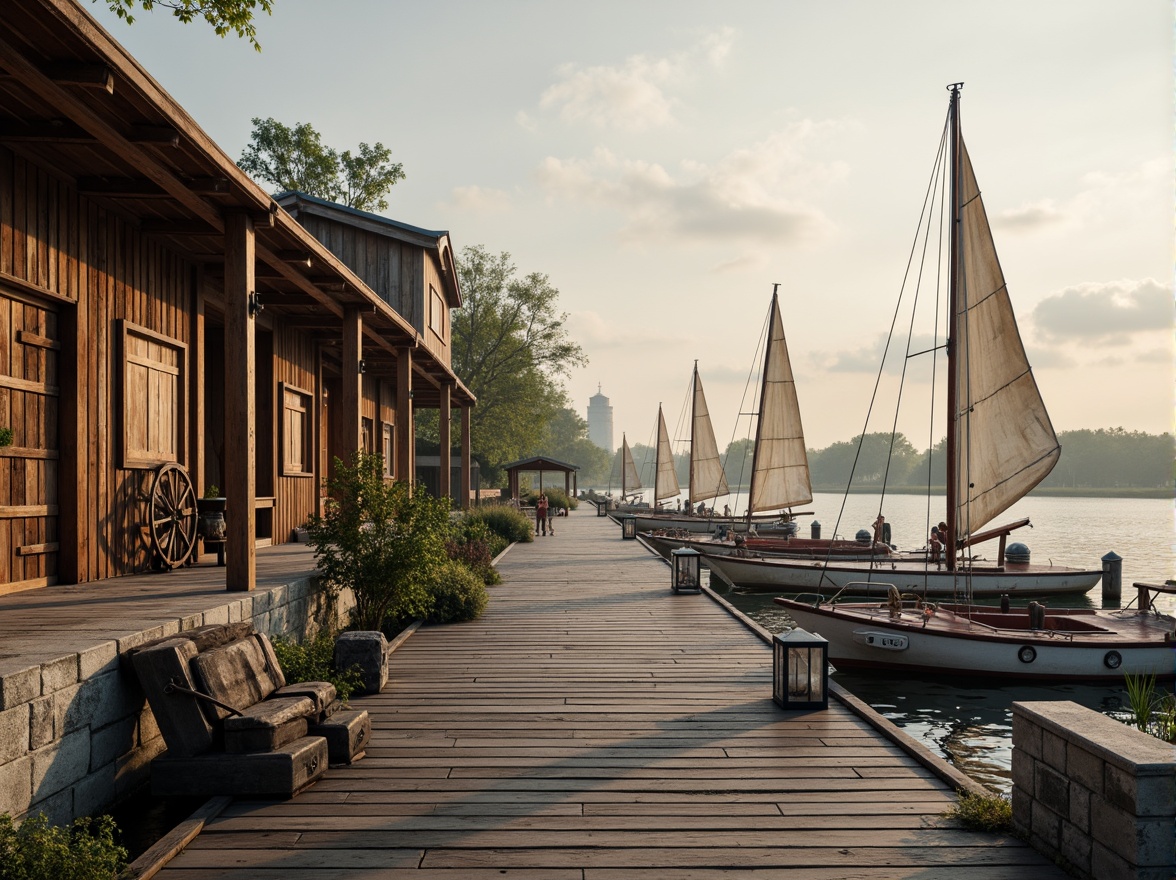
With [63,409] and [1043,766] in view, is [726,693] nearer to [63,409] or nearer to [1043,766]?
[1043,766]

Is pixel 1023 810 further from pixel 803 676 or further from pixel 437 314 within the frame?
pixel 437 314

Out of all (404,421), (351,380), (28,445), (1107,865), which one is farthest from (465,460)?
(1107,865)

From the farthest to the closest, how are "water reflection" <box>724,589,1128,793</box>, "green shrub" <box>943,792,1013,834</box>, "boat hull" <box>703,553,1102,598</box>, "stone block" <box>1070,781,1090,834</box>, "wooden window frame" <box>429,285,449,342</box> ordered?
"wooden window frame" <box>429,285,449,342</box> → "boat hull" <box>703,553,1102,598</box> → "water reflection" <box>724,589,1128,793</box> → "green shrub" <box>943,792,1013,834</box> → "stone block" <box>1070,781,1090,834</box>

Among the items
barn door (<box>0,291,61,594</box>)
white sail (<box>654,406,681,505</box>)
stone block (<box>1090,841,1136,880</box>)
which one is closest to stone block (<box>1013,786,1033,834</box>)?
stone block (<box>1090,841,1136,880</box>)

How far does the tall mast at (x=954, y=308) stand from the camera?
17.0 meters

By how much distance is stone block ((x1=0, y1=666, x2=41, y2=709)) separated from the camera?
4352 millimetres

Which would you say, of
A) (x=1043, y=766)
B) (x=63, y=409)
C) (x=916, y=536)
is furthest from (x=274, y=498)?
(x=916, y=536)

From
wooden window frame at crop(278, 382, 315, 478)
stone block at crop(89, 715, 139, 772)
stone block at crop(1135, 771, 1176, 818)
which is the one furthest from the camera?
wooden window frame at crop(278, 382, 315, 478)

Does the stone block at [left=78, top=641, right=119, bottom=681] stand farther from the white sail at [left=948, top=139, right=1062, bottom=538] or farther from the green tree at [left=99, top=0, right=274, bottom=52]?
the white sail at [left=948, top=139, right=1062, bottom=538]

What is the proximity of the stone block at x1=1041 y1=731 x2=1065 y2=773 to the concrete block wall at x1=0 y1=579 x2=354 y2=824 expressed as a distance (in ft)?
17.1

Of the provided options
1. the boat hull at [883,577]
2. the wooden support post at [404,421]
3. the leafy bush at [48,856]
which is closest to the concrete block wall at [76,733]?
the leafy bush at [48,856]

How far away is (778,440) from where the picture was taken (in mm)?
29281

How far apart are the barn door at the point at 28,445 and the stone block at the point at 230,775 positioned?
350 centimetres

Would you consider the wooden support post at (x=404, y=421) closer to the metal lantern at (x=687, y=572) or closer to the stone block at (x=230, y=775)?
the metal lantern at (x=687, y=572)
